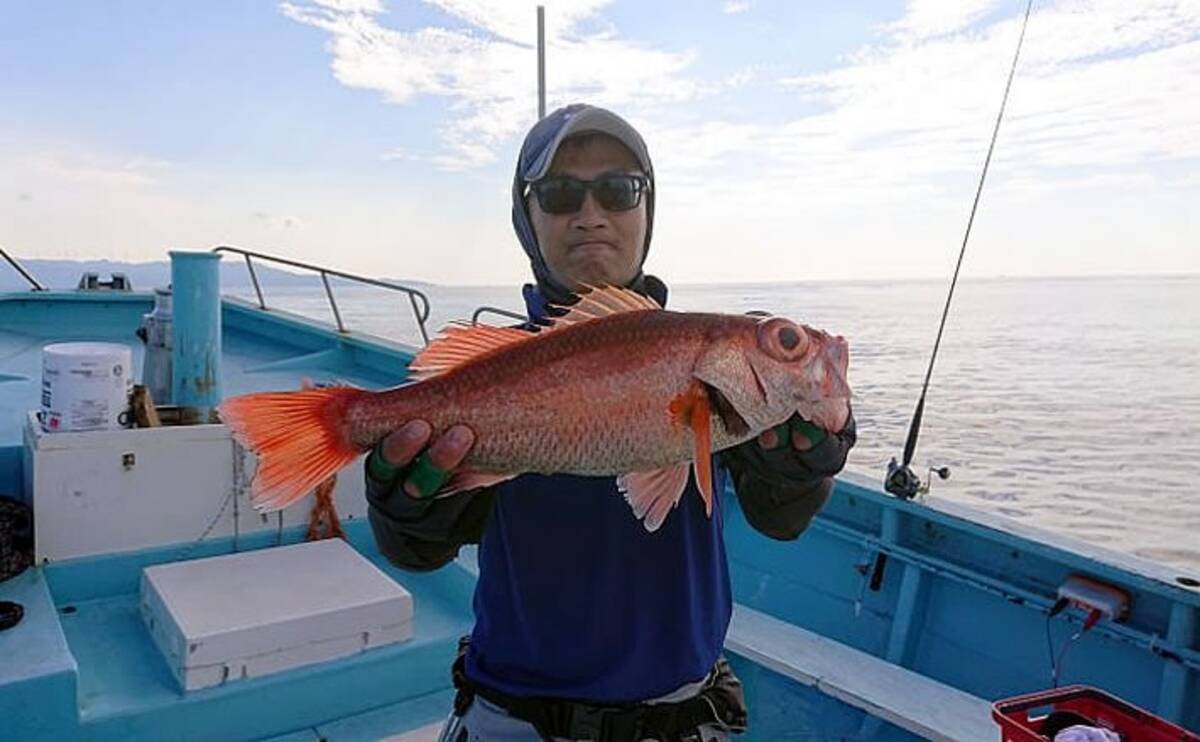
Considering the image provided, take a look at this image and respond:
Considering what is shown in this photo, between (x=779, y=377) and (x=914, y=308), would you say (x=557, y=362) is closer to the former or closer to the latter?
(x=779, y=377)

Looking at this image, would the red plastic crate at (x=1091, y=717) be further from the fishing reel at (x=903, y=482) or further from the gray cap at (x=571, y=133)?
the gray cap at (x=571, y=133)

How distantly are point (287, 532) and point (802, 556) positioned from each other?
2.99m

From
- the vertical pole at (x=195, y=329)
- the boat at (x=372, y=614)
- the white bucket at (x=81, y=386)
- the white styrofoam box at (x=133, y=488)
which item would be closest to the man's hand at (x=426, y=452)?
the boat at (x=372, y=614)

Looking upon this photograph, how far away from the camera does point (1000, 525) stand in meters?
3.73

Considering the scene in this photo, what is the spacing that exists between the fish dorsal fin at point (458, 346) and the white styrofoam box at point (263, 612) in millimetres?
2453

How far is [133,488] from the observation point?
460cm

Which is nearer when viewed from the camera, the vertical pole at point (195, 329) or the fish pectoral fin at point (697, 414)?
the fish pectoral fin at point (697, 414)

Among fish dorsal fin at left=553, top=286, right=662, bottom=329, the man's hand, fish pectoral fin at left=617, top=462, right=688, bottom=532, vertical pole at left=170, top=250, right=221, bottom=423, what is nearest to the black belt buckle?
fish pectoral fin at left=617, top=462, right=688, bottom=532

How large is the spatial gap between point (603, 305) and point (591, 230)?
0.43 metres

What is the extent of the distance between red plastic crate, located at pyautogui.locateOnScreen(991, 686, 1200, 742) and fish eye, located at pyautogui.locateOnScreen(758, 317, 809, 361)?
5.33 feet

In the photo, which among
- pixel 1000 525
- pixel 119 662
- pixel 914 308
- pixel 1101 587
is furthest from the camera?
pixel 914 308

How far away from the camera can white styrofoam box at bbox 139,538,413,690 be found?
376cm

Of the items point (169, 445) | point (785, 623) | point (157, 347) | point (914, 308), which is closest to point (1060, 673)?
point (785, 623)

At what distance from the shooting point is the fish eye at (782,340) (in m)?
1.75
